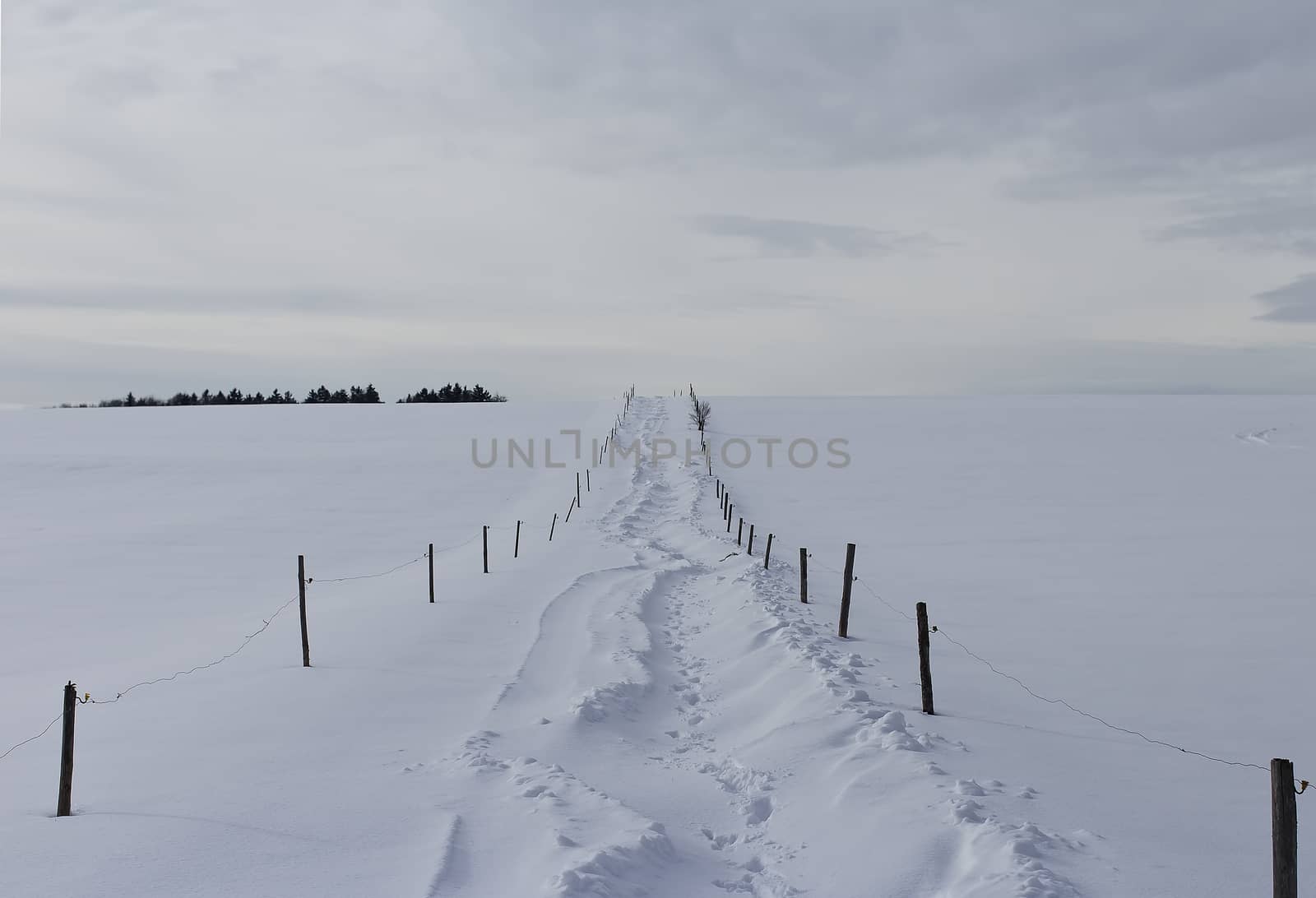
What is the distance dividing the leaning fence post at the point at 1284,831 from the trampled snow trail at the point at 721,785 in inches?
49.0

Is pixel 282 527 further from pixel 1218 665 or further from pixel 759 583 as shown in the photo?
Result: pixel 1218 665

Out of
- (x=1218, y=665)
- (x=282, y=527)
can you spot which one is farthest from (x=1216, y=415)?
A: (x=282, y=527)

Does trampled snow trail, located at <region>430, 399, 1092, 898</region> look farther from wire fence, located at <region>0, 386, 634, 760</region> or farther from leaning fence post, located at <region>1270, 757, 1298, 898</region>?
wire fence, located at <region>0, 386, 634, 760</region>

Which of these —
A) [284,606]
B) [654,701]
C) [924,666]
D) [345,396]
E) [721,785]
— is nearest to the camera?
[721,785]

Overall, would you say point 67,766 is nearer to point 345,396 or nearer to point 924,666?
point 924,666

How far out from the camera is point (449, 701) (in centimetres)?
1013

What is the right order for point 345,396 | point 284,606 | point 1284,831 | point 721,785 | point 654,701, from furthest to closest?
point 345,396 → point 284,606 → point 654,701 → point 721,785 → point 1284,831

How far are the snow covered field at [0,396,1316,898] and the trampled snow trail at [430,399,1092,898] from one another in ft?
0.13

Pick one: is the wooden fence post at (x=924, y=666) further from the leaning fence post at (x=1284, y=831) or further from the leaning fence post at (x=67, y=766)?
the leaning fence post at (x=67, y=766)

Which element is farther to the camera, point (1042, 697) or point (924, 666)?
point (1042, 697)

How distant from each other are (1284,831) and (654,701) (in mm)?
6537

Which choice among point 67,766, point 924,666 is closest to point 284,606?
point 67,766

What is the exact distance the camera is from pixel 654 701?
34.1ft

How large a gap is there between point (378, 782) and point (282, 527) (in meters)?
21.4
